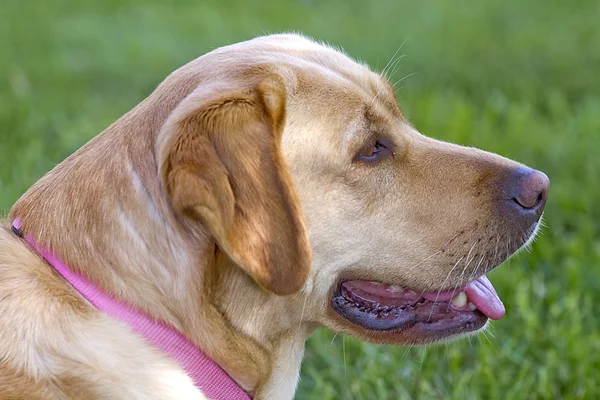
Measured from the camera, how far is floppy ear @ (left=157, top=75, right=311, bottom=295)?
2.60 meters

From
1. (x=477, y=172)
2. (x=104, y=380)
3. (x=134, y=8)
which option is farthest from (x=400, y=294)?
(x=134, y=8)

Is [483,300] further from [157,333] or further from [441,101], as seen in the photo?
[441,101]

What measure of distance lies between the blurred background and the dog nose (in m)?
0.95

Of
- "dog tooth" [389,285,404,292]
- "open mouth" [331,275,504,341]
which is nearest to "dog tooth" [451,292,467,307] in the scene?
"open mouth" [331,275,504,341]

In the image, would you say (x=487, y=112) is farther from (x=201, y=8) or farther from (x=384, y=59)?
(x=201, y=8)

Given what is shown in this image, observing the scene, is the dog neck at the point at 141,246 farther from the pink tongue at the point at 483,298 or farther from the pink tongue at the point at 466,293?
the pink tongue at the point at 483,298

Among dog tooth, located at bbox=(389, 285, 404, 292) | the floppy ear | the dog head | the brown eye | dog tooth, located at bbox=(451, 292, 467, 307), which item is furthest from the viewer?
dog tooth, located at bbox=(451, 292, 467, 307)

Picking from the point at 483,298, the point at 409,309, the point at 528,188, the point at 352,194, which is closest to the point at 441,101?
the point at 483,298

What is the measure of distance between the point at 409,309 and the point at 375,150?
1.90 ft

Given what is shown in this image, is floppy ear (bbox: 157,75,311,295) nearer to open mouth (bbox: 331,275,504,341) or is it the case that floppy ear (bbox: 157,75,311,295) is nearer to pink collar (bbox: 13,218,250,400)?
pink collar (bbox: 13,218,250,400)

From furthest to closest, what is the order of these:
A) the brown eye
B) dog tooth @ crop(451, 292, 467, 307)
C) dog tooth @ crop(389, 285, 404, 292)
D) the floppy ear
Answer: dog tooth @ crop(451, 292, 467, 307), dog tooth @ crop(389, 285, 404, 292), the brown eye, the floppy ear

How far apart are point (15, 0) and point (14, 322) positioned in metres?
9.54

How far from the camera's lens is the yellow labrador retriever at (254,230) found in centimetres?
267

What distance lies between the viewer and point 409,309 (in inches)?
130
